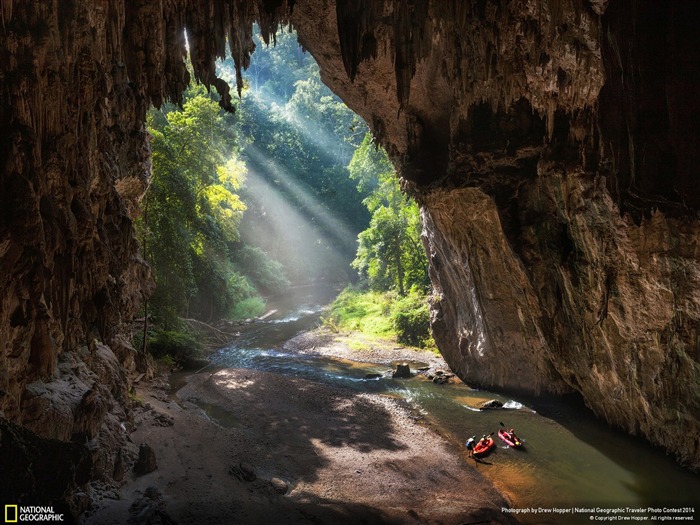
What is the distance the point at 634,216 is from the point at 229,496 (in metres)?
9.85

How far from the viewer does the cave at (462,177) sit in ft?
21.3

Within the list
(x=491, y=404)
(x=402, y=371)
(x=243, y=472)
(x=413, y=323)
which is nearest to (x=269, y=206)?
(x=413, y=323)

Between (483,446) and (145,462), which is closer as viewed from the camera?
(145,462)

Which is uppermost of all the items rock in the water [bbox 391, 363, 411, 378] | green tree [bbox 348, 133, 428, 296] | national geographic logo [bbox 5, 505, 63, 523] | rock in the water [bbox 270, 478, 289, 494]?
green tree [bbox 348, 133, 428, 296]

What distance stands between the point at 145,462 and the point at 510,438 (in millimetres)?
8835

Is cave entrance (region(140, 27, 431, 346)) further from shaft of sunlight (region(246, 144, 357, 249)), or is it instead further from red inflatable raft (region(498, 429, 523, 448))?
red inflatable raft (region(498, 429, 523, 448))

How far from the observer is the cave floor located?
7770mm

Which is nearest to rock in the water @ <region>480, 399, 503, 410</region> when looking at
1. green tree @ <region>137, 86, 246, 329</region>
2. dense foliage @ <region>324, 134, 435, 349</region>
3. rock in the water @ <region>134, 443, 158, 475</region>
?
dense foliage @ <region>324, 134, 435, 349</region>

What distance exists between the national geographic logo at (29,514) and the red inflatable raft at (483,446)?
9.09m

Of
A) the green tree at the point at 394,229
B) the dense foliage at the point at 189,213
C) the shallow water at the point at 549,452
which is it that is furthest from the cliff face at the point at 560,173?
the green tree at the point at 394,229

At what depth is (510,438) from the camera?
38.7ft

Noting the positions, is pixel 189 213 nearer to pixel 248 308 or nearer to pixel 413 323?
pixel 413 323

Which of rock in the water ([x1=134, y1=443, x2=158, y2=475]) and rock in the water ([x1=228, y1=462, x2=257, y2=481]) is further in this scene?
rock in the water ([x1=228, y1=462, x2=257, y2=481])

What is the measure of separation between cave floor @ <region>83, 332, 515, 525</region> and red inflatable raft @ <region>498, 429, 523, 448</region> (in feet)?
4.42
